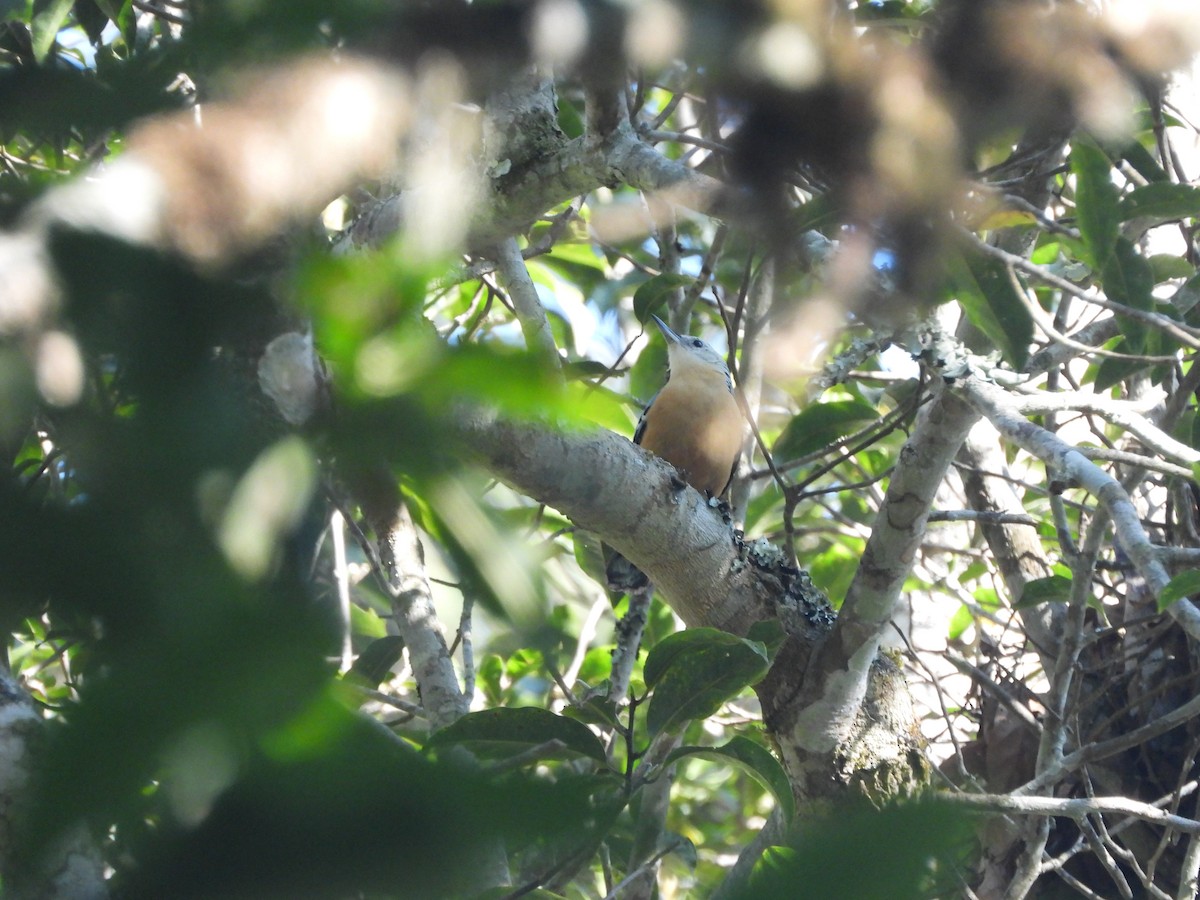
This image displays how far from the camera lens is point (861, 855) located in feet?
1.69

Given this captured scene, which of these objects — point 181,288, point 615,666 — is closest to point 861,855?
point 181,288

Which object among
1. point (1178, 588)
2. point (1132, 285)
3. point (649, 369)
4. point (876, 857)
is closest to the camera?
point (876, 857)

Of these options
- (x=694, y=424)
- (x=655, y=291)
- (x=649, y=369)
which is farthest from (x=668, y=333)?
(x=655, y=291)

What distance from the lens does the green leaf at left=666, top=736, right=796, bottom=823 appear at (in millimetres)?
2703

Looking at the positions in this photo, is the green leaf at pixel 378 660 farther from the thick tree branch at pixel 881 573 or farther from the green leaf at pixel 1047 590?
the green leaf at pixel 1047 590

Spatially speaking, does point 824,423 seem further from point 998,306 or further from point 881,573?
point 998,306

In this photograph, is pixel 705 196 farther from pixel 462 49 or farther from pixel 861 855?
pixel 861 855

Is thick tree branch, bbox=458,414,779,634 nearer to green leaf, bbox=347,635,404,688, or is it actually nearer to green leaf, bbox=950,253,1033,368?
green leaf, bbox=950,253,1033,368

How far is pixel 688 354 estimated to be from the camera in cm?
498

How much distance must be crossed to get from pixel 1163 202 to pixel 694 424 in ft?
8.21

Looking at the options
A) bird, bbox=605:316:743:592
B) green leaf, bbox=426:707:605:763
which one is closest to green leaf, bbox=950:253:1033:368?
green leaf, bbox=426:707:605:763

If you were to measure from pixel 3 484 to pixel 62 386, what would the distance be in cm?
5

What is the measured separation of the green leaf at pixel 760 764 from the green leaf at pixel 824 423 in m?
1.28

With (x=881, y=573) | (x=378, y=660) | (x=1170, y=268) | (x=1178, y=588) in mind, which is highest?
(x=1170, y=268)
